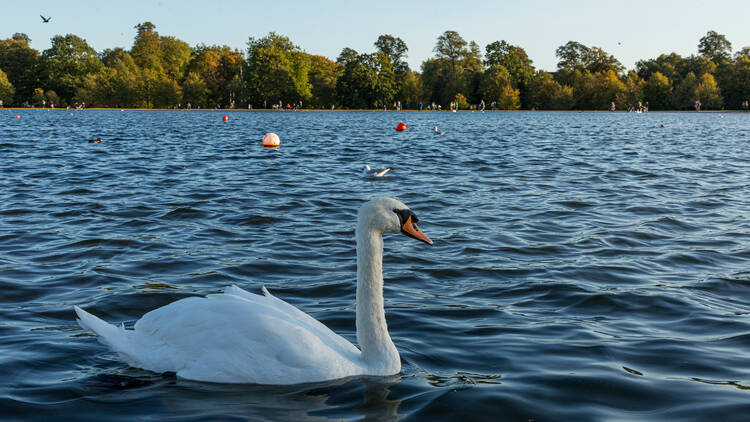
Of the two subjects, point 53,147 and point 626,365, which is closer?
point 626,365

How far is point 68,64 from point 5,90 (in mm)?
14705

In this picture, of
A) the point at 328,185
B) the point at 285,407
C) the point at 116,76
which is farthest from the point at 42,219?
the point at 116,76

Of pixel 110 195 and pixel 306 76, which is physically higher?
pixel 306 76

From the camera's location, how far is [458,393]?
387cm

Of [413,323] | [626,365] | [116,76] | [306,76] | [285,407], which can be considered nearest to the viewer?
[285,407]

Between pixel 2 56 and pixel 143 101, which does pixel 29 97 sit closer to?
pixel 2 56

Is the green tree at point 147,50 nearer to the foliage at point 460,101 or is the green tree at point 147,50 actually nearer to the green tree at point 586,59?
the foliage at point 460,101

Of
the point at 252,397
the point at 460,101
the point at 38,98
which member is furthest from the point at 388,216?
the point at 38,98

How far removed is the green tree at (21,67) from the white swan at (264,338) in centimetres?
12636

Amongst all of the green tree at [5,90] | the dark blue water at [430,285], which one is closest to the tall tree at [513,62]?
the green tree at [5,90]

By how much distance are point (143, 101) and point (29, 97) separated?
2178 cm

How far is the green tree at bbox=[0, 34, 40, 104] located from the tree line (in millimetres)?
182

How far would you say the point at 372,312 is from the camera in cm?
412

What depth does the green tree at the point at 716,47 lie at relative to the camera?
136625 millimetres
